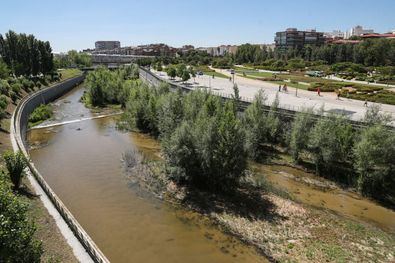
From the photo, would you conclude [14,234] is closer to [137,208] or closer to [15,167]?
[15,167]

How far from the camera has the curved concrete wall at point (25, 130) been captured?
676 inches

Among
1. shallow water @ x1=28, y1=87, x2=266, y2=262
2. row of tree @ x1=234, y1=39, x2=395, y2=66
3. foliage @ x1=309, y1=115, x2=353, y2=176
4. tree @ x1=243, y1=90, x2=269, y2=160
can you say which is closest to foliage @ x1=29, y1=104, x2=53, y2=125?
shallow water @ x1=28, y1=87, x2=266, y2=262

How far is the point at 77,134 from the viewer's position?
4825cm

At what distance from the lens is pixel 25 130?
1919 inches

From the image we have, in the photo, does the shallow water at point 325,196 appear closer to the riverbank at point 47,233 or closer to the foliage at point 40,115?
the riverbank at point 47,233

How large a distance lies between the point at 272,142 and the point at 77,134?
1112 inches

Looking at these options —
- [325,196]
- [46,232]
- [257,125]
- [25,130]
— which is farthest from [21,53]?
[325,196]

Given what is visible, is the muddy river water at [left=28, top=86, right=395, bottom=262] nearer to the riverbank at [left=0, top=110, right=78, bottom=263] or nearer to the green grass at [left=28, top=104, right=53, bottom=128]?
the riverbank at [left=0, top=110, right=78, bottom=263]

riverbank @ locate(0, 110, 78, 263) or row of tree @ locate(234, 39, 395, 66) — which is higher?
row of tree @ locate(234, 39, 395, 66)

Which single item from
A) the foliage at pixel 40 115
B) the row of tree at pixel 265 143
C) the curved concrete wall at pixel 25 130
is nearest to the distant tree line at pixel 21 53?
the curved concrete wall at pixel 25 130

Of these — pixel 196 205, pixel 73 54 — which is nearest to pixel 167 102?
pixel 196 205

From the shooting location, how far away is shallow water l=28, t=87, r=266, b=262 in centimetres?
2048

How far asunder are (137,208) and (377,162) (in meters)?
20.3

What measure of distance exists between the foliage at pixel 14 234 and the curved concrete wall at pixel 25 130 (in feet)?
15.7
